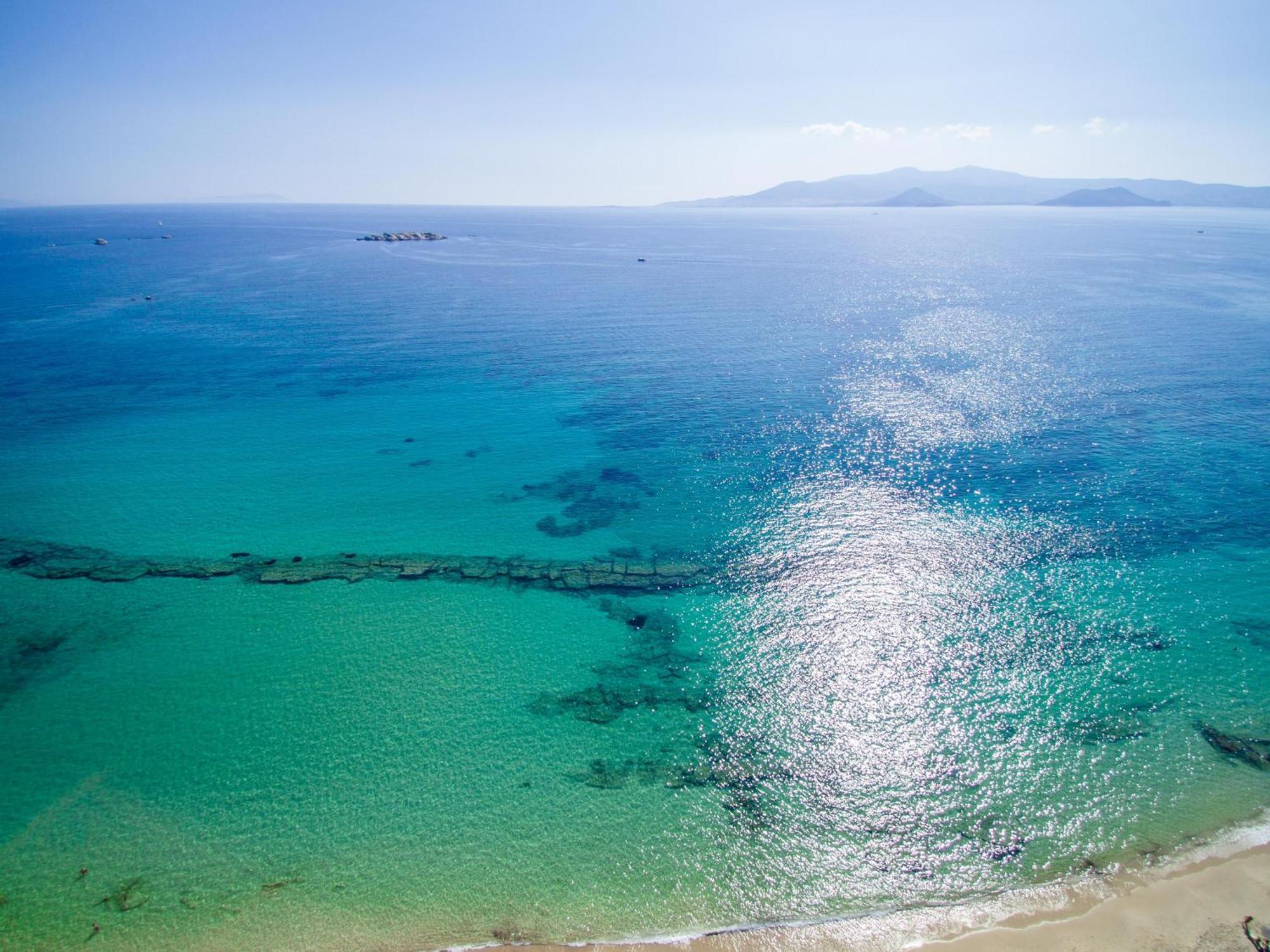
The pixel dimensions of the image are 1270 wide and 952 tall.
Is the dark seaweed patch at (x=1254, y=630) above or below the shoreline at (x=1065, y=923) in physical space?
above

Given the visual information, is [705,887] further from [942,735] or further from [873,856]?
[942,735]

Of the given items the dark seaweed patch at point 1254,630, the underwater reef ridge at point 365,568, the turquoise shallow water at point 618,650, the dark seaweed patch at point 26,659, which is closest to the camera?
the turquoise shallow water at point 618,650

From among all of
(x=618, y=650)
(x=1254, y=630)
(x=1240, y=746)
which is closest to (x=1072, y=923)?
(x=1240, y=746)

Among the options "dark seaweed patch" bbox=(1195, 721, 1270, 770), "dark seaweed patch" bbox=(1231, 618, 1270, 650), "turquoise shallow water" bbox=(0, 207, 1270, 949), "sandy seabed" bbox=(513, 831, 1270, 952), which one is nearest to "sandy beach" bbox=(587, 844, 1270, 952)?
"sandy seabed" bbox=(513, 831, 1270, 952)

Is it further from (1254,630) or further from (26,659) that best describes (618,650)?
(1254,630)

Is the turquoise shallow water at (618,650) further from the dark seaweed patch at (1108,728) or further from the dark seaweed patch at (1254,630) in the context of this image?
the dark seaweed patch at (1254,630)

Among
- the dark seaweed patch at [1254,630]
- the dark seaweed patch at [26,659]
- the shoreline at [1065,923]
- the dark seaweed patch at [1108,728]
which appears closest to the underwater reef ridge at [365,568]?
the dark seaweed patch at [26,659]

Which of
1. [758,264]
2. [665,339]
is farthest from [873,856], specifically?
[758,264]

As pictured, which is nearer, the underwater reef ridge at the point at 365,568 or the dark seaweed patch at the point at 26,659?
the dark seaweed patch at the point at 26,659
